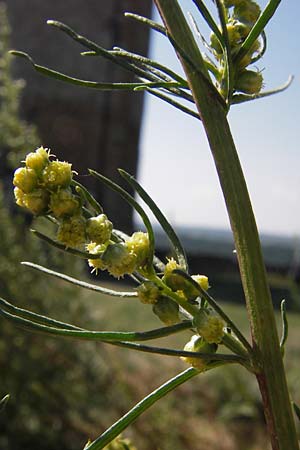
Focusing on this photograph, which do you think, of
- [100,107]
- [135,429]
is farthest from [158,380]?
[100,107]

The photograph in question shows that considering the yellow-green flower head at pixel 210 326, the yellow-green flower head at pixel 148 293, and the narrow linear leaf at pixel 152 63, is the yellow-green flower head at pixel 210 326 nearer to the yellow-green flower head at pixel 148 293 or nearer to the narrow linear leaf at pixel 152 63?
the yellow-green flower head at pixel 148 293

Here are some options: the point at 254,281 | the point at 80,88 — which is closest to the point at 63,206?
the point at 254,281

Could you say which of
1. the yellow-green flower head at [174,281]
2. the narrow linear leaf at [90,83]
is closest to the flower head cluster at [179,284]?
the yellow-green flower head at [174,281]

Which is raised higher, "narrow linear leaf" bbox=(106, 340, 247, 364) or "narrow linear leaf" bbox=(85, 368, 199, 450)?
"narrow linear leaf" bbox=(106, 340, 247, 364)

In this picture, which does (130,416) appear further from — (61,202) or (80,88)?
(80,88)

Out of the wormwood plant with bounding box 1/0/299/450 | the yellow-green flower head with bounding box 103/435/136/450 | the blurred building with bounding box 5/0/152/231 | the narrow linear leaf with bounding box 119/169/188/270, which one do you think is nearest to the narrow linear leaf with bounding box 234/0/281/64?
the wormwood plant with bounding box 1/0/299/450

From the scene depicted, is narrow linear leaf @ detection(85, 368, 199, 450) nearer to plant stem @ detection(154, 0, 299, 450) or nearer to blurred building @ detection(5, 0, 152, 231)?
plant stem @ detection(154, 0, 299, 450)

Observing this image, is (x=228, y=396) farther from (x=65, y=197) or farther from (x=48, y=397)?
(x=65, y=197)
